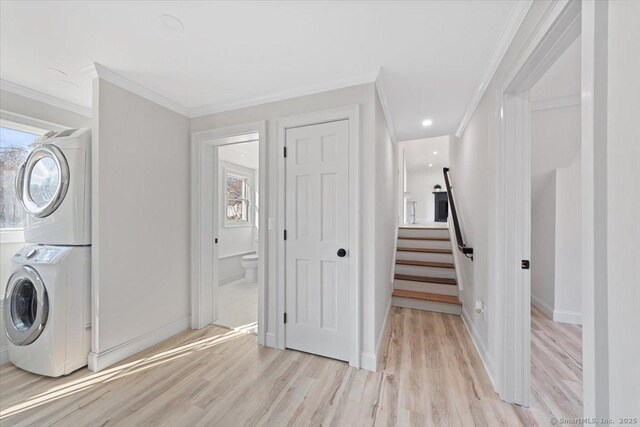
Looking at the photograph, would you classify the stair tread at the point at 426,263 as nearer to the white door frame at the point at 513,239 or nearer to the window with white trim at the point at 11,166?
the white door frame at the point at 513,239

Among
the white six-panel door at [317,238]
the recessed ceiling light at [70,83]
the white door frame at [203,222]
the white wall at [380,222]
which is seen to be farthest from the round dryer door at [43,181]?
the white wall at [380,222]

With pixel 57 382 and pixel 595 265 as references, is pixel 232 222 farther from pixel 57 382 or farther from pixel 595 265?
pixel 595 265

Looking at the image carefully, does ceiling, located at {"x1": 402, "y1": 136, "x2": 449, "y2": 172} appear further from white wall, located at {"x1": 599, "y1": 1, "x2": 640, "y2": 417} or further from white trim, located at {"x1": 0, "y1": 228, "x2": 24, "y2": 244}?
white trim, located at {"x1": 0, "y1": 228, "x2": 24, "y2": 244}

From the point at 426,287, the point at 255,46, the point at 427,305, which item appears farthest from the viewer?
the point at 426,287

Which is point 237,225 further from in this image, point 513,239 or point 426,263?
point 513,239

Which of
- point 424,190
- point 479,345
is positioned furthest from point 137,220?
point 424,190

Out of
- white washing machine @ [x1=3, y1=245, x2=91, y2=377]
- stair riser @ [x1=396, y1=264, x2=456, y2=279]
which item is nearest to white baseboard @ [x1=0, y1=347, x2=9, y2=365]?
white washing machine @ [x1=3, y1=245, x2=91, y2=377]

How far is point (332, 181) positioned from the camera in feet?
7.06

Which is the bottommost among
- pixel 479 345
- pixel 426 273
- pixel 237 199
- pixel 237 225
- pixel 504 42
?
pixel 479 345

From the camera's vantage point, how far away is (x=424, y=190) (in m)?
10.1

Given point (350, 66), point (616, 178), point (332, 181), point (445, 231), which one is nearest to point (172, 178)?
point (332, 181)

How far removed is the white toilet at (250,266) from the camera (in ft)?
14.5

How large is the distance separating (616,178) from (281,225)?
2009mm

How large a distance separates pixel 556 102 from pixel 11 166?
16.4 feet
